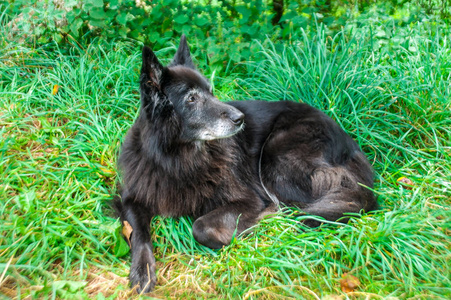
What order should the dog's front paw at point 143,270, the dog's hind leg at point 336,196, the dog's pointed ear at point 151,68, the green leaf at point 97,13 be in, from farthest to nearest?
the green leaf at point 97,13 < the dog's hind leg at point 336,196 < the dog's pointed ear at point 151,68 < the dog's front paw at point 143,270

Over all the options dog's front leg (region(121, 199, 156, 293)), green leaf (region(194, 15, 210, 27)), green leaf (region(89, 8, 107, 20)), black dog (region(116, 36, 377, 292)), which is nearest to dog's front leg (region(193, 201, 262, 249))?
black dog (region(116, 36, 377, 292))

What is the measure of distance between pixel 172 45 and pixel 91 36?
1.06 m

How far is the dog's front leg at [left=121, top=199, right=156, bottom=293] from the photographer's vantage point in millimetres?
2354

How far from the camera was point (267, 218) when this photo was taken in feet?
9.34

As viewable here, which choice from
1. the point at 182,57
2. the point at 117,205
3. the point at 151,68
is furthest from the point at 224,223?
the point at 182,57

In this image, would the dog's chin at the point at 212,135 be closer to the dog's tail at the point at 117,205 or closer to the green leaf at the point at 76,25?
the dog's tail at the point at 117,205

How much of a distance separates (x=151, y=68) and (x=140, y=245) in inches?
49.7

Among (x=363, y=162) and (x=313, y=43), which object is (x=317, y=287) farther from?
(x=313, y=43)

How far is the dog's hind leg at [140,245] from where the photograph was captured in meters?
2.35

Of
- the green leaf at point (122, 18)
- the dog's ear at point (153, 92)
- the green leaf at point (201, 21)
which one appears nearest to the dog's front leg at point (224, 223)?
the dog's ear at point (153, 92)

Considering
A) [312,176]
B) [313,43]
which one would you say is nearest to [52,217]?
[312,176]

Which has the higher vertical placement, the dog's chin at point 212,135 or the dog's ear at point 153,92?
→ the dog's ear at point 153,92

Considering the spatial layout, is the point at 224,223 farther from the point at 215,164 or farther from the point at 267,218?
the point at 215,164

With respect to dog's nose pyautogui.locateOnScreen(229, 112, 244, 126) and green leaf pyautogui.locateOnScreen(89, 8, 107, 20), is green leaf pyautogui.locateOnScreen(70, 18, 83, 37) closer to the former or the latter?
green leaf pyautogui.locateOnScreen(89, 8, 107, 20)
